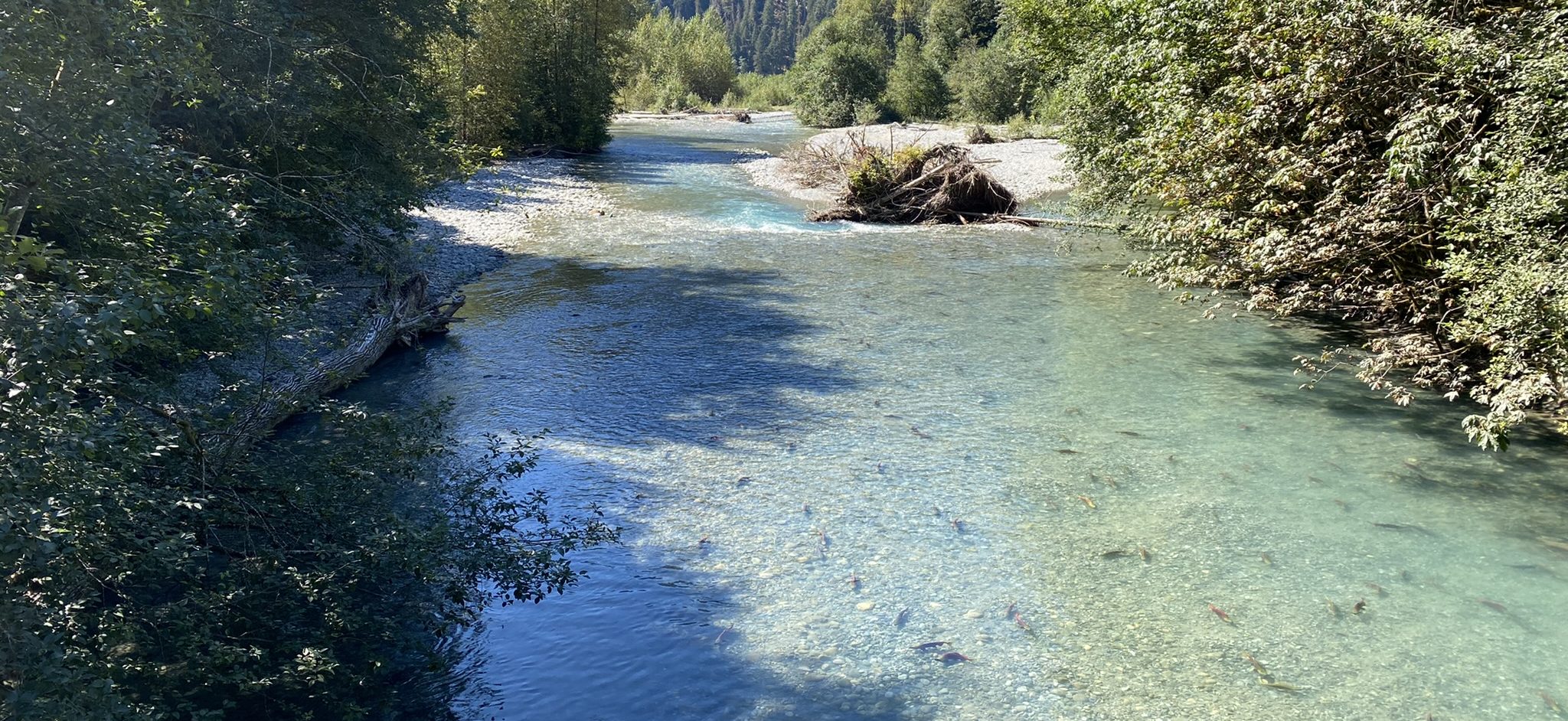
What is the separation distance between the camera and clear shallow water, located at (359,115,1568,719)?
641cm

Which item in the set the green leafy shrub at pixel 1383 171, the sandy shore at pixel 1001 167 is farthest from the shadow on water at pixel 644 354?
the sandy shore at pixel 1001 167

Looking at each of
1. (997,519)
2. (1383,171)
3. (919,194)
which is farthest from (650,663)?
(919,194)

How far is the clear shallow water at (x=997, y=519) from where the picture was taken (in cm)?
641

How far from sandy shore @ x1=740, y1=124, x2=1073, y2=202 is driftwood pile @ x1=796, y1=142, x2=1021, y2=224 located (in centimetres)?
103

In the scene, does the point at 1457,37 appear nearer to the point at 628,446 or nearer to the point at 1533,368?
the point at 1533,368

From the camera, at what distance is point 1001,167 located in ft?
113

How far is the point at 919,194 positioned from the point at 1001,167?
9.92 meters

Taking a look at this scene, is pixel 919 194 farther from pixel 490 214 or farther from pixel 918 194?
pixel 490 214

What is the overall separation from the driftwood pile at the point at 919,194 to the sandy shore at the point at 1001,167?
1028mm

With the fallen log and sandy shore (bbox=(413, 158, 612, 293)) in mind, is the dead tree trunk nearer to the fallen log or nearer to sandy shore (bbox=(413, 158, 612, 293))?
sandy shore (bbox=(413, 158, 612, 293))

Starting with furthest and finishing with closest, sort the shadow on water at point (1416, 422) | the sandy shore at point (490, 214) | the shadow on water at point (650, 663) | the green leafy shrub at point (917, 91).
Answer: the green leafy shrub at point (917, 91) < the sandy shore at point (490, 214) < the shadow on water at point (1416, 422) < the shadow on water at point (650, 663)

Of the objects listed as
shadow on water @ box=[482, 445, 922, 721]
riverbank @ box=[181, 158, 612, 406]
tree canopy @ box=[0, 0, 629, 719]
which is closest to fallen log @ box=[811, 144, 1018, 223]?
riverbank @ box=[181, 158, 612, 406]

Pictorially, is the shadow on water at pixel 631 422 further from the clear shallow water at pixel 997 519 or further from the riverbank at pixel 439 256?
the riverbank at pixel 439 256

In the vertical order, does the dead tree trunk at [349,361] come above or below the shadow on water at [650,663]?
above
